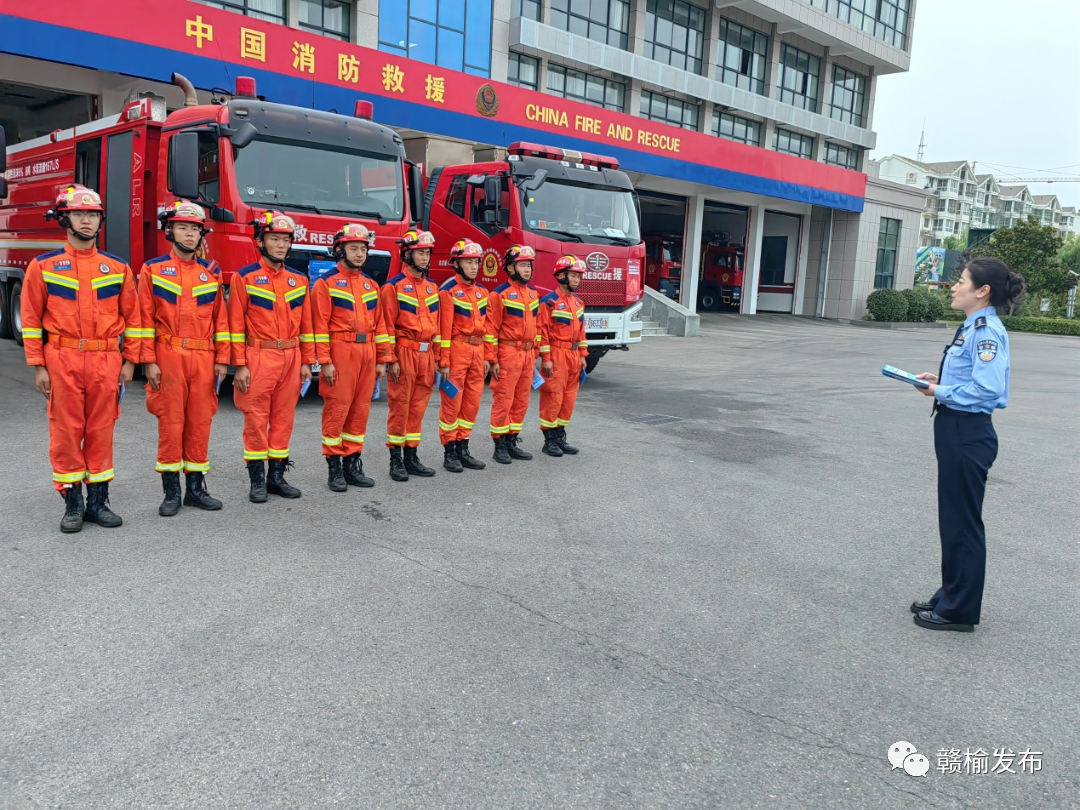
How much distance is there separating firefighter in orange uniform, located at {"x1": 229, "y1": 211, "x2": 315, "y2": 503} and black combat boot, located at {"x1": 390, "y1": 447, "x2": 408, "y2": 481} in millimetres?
887

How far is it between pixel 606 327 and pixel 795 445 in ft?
12.3

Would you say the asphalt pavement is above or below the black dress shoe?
below

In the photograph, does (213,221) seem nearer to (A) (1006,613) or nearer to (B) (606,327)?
(B) (606,327)

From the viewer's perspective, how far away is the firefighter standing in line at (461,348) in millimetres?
6836

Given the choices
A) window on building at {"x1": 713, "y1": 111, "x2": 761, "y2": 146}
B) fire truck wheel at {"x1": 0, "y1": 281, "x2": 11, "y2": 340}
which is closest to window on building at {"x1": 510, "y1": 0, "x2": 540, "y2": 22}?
window on building at {"x1": 713, "y1": 111, "x2": 761, "y2": 146}

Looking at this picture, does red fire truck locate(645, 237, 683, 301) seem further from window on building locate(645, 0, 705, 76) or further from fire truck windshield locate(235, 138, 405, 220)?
fire truck windshield locate(235, 138, 405, 220)

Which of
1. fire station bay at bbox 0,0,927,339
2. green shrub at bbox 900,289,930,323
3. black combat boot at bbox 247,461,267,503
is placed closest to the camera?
black combat boot at bbox 247,461,267,503

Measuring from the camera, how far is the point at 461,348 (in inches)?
273

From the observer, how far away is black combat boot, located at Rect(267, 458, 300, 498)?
19.3ft

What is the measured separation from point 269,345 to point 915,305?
117 feet

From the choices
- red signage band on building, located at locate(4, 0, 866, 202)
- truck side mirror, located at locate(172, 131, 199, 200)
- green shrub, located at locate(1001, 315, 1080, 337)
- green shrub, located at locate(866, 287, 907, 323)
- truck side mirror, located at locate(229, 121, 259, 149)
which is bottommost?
green shrub, located at locate(1001, 315, 1080, 337)

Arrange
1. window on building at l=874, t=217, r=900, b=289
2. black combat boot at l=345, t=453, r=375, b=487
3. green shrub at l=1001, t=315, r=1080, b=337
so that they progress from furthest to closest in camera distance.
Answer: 1. green shrub at l=1001, t=315, r=1080, b=337
2. window on building at l=874, t=217, r=900, b=289
3. black combat boot at l=345, t=453, r=375, b=487

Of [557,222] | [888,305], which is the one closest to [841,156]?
[888,305]

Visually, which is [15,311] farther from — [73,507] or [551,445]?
[551,445]
